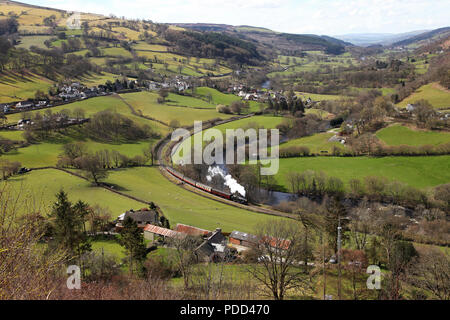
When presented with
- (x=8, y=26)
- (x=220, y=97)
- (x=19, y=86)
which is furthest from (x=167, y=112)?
(x=8, y=26)

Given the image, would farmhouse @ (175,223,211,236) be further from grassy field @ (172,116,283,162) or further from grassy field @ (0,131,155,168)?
grassy field @ (172,116,283,162)

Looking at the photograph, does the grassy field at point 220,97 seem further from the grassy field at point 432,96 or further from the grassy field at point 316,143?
the grassy field at point 432,96

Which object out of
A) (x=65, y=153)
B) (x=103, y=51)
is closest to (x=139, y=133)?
(x=65, y=153)

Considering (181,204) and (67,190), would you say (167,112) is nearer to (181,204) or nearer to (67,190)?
(67,190)

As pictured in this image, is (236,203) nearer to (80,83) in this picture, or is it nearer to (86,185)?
(86,185)
